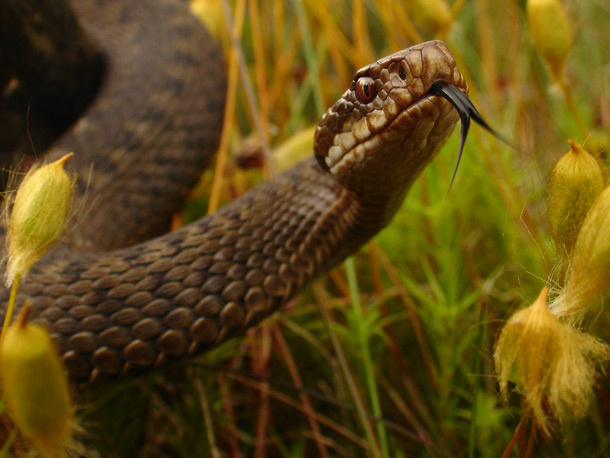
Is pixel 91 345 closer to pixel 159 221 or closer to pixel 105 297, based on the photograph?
pixel 105 297

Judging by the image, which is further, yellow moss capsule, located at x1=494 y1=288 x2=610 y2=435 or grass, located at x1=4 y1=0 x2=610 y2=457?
grass, located at x1=4 y1=0 x2=610 y2=457

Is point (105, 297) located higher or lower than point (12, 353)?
lower

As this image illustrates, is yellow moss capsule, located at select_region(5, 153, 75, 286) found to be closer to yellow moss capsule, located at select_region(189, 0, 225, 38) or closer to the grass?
the grass

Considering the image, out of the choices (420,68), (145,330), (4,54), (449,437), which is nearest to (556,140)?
(449,437)

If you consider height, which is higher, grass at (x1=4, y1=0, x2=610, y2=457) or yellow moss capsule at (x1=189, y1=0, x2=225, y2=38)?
yellow moss capsule at (x1=189, y1=0, x2=225, y2=38)

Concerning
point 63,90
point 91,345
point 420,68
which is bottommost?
point 91,345

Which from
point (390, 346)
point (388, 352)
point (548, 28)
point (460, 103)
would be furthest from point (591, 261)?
point (388, 352)

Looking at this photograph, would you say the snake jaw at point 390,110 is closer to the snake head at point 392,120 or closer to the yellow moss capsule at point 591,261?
the snake head at point 392,120

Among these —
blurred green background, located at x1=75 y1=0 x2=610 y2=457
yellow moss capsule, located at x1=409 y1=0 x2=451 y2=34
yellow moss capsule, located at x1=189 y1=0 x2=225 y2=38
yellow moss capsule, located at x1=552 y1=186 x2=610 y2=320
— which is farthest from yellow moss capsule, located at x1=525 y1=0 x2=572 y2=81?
yellow moss capsule, located at x1=189 y1=0 x2=225 y2=38

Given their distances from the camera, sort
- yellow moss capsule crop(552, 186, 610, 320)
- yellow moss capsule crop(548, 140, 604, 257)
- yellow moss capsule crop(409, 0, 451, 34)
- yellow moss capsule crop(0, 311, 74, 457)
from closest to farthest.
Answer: yellow moss capsule crop(0, 311, 74, 457) < yellow moss capsule crop(552, 186, 610, 320) < yellow moss capsule crop(548, 140, 604, 257) < yellow moss capsule crop(409, 0, 451, 34)
